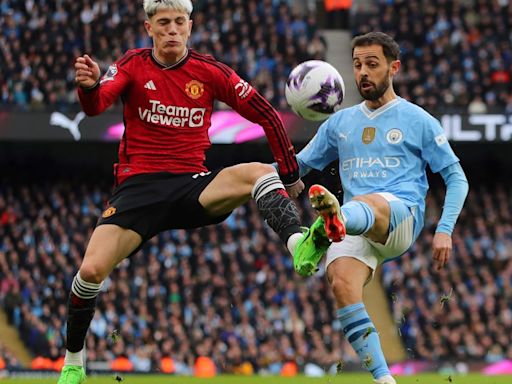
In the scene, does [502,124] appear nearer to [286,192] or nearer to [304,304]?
[304,304]

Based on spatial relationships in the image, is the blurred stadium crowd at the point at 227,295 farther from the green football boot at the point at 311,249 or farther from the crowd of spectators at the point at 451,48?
the green football boot at the point at 311,249

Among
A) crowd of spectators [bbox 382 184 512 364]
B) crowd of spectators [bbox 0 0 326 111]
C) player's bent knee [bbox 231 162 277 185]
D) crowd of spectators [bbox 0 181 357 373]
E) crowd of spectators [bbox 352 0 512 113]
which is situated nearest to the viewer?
player's bent knee [bbox 231 162 277 185]

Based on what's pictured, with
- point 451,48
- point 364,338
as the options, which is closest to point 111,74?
point 364,338

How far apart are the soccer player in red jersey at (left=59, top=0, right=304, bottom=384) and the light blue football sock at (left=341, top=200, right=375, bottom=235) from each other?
1.54ft

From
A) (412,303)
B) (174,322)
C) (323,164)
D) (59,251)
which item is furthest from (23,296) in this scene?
(323,164)

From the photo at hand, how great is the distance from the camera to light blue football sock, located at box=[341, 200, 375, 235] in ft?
22.6

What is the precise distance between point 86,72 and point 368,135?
6.49 feet

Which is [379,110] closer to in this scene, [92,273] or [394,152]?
[394,152]

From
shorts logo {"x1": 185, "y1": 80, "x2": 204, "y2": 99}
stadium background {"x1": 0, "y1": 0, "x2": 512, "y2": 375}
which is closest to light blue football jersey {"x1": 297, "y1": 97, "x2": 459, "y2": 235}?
shorts logo {"x1": 185, "y1": 80, "x2": 204, "y2": 99}

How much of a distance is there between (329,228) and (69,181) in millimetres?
16722

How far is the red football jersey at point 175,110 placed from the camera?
7680 mm

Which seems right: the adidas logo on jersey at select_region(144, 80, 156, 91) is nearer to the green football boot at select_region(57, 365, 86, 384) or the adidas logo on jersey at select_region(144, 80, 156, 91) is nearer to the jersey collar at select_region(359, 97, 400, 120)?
the jersey collar at select_region(359, 97, 400, 120)

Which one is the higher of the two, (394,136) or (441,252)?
(394,136)

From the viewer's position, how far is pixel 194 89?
7.80 metres
